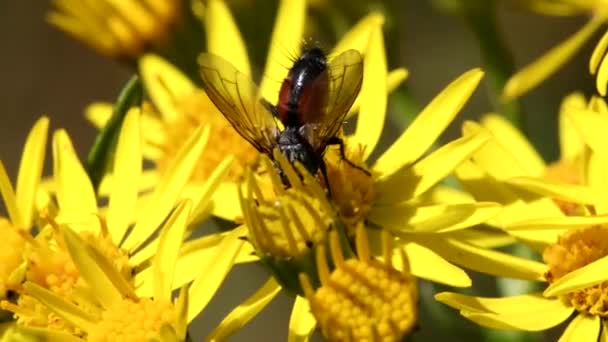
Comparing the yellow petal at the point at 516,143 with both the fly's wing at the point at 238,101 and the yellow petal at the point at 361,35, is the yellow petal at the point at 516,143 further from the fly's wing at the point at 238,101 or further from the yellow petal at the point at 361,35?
the fly's wing at the point at 238,101

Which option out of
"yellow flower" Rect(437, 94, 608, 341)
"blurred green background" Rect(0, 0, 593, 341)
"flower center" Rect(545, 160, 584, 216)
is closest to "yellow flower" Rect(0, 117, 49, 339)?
"yellow flower" Rect(437, 94, 608, 341)

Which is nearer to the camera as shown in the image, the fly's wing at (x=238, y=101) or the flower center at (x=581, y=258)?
the flower center at (x=581, y=258)

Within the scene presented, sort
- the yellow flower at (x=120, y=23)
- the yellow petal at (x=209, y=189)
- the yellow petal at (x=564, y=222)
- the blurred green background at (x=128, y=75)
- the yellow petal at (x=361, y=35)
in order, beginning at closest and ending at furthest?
the yellow petal at (x=564, y=222) → the yellow petal at (x=209, y=189) → the yellow petal at (x=361, y=35) → the yellow flower at (x=120, y=23) → the blurred green background at (x=128, y=75)

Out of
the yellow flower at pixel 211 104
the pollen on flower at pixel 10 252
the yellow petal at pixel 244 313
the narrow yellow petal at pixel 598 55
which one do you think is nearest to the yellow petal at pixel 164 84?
the yellow flower at pixel 211 104

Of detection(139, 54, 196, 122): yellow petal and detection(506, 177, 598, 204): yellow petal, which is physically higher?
detection(139, 54, 196, 122): yellow petal

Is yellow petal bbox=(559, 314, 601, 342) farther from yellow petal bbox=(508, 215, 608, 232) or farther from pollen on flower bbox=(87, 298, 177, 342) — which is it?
pollen on flower bbox=(87, 298, 177, 342)
